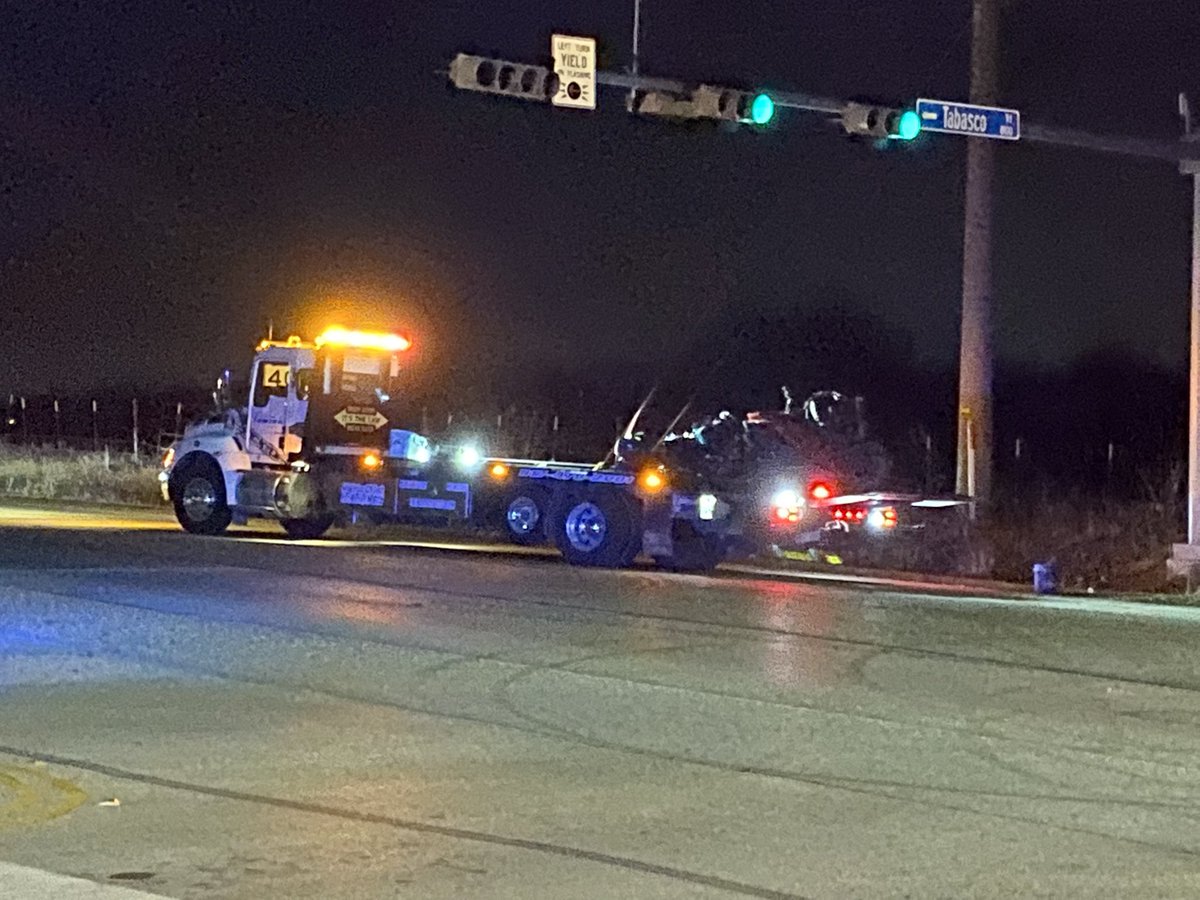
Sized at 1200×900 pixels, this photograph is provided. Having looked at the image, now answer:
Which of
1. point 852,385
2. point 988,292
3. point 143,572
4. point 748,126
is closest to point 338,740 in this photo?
point 143,572

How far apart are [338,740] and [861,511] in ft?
44.6

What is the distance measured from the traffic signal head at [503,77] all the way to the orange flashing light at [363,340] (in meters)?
8.22

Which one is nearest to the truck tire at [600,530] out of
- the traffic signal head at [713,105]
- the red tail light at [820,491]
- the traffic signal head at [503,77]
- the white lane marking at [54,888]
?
the red tail light at [820,491]

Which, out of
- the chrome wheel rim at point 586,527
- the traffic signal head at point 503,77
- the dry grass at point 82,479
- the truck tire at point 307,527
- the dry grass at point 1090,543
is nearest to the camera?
the traffic signal head at point 503,77

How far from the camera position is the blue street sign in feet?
69.5

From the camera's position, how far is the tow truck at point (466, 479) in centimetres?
2372

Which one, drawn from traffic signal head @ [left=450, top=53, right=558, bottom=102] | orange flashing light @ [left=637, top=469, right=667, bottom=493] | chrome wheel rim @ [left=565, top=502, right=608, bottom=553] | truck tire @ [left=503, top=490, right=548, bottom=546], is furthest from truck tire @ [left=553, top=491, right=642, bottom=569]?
traffic signal head @ [left=450, top=53, right=558, bottom=102]

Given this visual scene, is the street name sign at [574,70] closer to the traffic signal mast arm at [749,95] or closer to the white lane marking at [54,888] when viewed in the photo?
the traffic signal mast arm at [749,95]

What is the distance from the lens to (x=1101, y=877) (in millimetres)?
8062

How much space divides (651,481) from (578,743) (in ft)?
41.7

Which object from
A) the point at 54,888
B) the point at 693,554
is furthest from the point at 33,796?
A: the point at 693,554

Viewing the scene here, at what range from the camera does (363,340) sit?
27.0m

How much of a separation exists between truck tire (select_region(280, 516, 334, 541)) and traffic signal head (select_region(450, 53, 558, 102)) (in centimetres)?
973

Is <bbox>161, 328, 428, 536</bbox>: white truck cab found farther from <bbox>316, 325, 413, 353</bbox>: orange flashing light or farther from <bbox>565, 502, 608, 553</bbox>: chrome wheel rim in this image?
<bbox>565, 502, 608, 553</bbox>: chrome wheel rim
